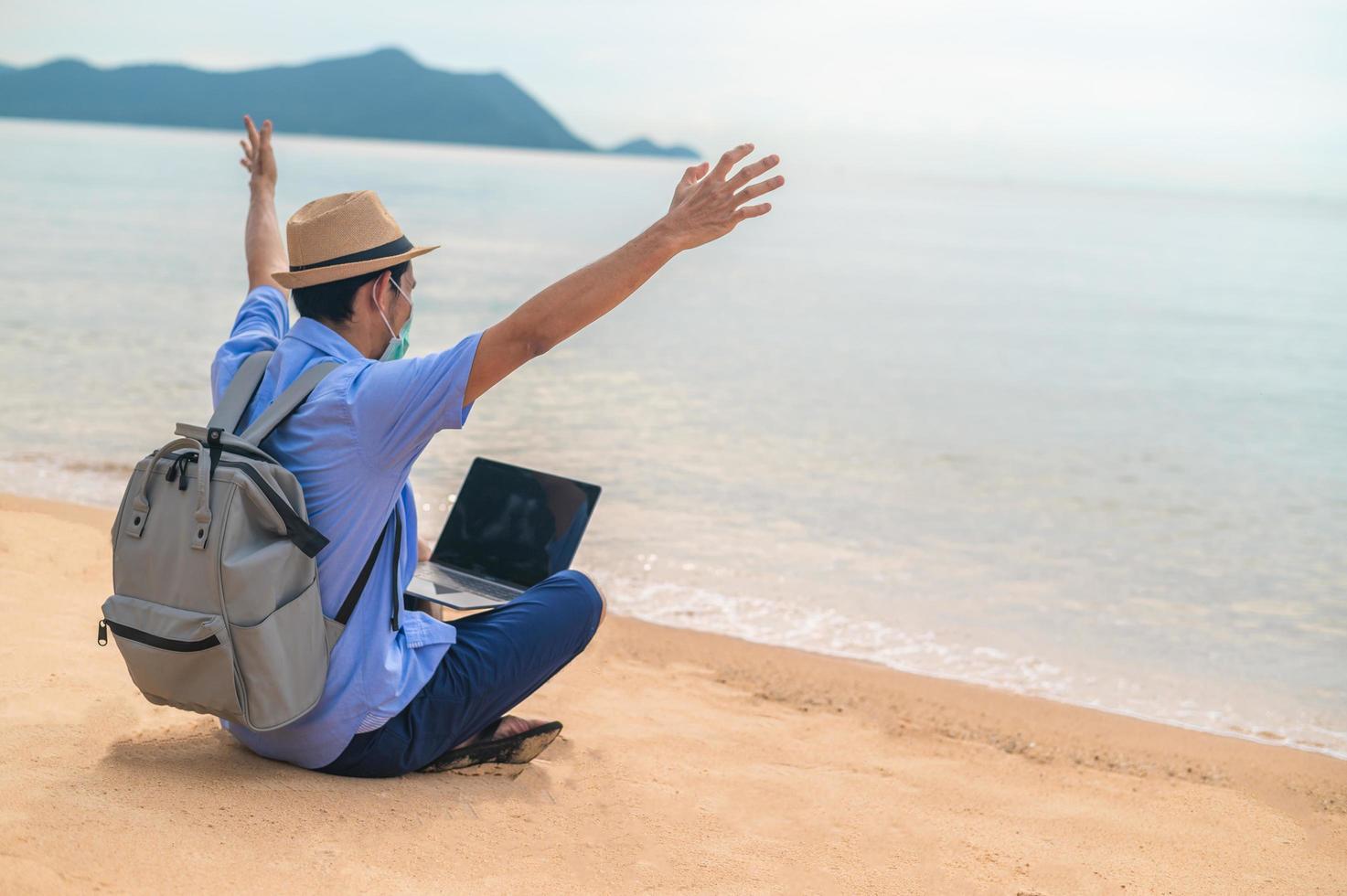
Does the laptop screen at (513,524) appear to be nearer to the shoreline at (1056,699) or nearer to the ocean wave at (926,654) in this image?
the shoreline at (1056,699)

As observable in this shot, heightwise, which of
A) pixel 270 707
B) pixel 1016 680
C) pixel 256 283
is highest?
pixel 256 283

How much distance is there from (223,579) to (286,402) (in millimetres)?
414

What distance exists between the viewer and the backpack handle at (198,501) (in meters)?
2.56

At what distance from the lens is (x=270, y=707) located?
8.88ft

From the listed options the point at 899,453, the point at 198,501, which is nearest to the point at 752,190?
the point at 198,501

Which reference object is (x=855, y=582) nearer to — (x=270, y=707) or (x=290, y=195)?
(x=270, y=707)

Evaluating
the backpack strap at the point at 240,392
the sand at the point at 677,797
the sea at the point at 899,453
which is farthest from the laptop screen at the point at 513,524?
the sea at the point at 899,453

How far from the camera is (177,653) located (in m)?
2.67

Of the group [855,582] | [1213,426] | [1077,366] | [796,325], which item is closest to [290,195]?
[796,325]

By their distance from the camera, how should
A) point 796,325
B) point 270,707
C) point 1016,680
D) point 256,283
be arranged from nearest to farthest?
point 270,707 → point 256,283 → point 1016,680 → point 796,325

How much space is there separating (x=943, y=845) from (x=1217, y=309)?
27.9 m

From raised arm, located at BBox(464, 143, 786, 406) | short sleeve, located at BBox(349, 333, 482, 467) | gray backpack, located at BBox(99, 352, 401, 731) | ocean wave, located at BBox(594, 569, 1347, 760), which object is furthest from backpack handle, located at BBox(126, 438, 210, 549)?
ocean wave, located at BBox(594, 569, 1347, 760)

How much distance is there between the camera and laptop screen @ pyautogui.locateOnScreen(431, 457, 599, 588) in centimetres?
378

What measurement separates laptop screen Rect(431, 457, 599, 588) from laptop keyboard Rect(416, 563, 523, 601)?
9 centimetres
